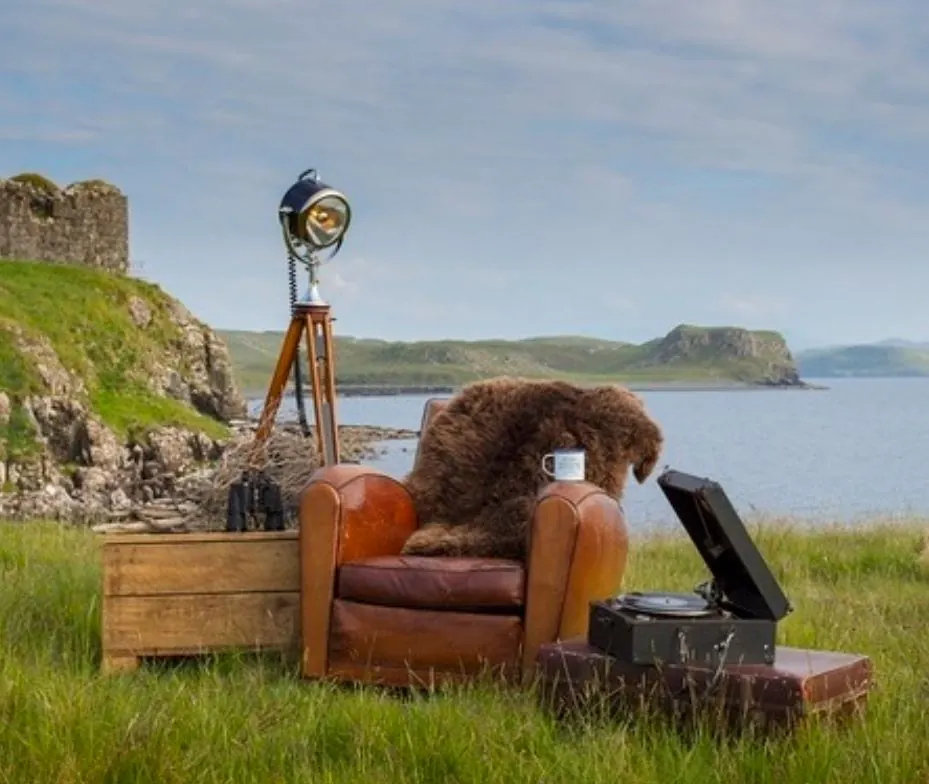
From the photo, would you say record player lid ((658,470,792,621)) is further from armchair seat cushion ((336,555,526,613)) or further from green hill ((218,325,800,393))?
green hill ((218,325,800,393))

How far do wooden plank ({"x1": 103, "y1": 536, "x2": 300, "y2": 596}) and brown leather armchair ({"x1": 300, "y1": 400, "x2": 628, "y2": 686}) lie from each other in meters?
0.17

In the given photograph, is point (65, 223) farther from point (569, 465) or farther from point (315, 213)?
point (569, 465)

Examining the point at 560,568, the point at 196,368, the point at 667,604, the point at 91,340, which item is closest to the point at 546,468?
the point at 560,568

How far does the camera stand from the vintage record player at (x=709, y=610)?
10.4 ft

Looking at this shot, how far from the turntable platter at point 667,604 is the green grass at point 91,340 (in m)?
22.0

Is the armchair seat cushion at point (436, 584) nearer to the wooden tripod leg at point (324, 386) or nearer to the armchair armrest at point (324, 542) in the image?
the armchair armrest at point (324, 542)

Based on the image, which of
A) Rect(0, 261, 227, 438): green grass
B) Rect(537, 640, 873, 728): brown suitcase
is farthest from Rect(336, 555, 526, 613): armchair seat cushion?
Rect(0, 261, 227, 438): green grass

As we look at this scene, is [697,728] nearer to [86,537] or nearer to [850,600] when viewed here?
[850,600]

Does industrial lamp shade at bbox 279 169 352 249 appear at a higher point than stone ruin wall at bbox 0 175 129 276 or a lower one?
lower

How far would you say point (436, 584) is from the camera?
3.95 metres

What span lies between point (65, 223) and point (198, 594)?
2955cm

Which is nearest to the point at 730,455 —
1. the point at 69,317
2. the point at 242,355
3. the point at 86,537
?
the point at 69,317

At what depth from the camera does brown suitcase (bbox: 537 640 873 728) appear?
3.04 m

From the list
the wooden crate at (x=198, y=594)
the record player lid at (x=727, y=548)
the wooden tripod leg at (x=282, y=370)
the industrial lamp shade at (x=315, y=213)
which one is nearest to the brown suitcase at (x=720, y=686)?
the record player lid at (x=727, y=548)
